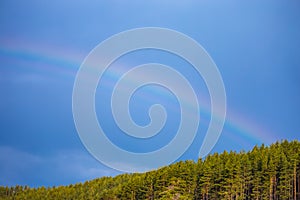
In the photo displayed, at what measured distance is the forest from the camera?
287 ft

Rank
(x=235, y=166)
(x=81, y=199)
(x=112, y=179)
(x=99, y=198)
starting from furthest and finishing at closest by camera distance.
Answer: (x=112, y=179) < (x=81, y=199) < (x=99, y=198) < (x=235, y=166)

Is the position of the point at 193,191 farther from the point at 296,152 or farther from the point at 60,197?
the point at 60,197

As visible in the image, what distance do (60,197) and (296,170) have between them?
94.0 metres

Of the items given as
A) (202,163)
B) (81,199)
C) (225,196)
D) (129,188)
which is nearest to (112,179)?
(81,199)

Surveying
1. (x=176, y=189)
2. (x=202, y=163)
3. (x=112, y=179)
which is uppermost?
(x=112, y=179)

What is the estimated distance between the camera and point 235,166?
92312mm

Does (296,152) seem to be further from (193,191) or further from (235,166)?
(193,191)

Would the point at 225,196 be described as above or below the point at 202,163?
below

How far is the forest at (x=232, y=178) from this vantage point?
287 ft

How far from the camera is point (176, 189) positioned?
3391 inches

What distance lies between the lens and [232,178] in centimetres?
9300

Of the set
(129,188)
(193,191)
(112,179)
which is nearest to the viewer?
(193,191)

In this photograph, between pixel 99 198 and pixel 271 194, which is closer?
pixel 271 194

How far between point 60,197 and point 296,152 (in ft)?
305
